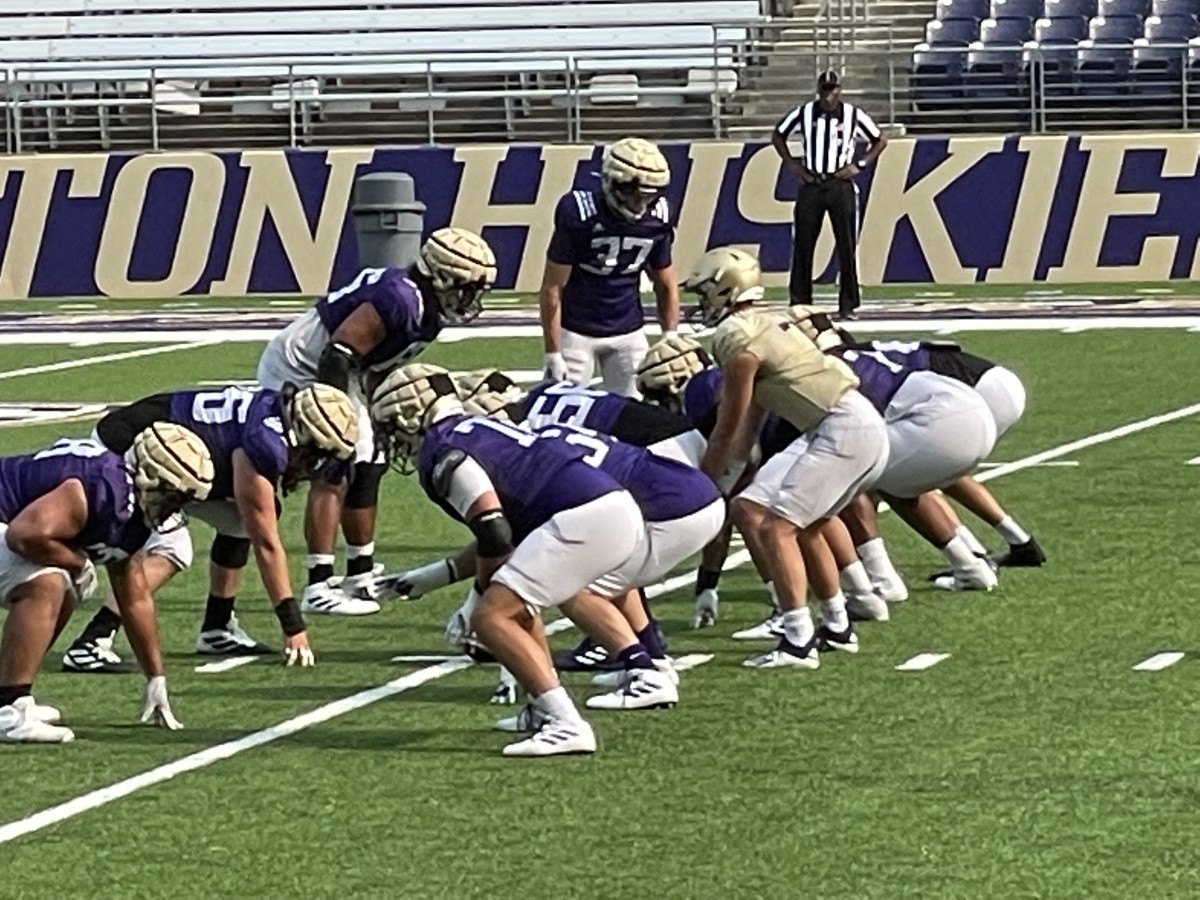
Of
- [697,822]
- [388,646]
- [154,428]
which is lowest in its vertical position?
[388,646]

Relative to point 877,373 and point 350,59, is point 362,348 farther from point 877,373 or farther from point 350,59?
point 350,59

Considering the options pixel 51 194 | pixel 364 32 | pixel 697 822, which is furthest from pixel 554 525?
pixel 364 32

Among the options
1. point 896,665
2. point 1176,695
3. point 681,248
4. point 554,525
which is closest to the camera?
point 554,525

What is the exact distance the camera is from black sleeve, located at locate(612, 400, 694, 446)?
973 cm

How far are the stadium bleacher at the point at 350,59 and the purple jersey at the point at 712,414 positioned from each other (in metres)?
16.9

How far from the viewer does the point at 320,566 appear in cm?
1130

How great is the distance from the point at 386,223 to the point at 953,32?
13731mm

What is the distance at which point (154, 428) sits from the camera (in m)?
8.41

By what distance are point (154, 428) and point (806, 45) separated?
21.5 metres

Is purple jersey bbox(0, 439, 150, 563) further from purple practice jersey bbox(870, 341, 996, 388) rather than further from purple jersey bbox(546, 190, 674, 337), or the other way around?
purple jersey bbox(546, 190, 674, 337)

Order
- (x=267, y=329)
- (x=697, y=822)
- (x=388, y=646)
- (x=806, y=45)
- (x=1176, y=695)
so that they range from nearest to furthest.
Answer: (x=697, y=822)
(x=1176, y=695)
(x=388, y=646)
(x=267, y=329)
(x=806, y=45)

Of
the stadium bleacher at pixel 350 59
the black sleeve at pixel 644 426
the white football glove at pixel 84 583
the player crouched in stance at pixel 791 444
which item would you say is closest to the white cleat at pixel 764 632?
the player crouched in stance at pixel 791 444

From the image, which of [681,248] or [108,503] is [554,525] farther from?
[681,248]

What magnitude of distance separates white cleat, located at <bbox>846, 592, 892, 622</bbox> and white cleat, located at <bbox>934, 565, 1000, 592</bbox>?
742mm
